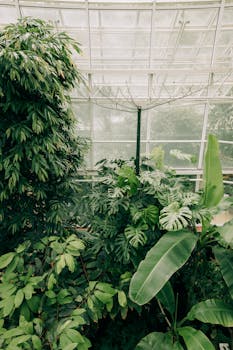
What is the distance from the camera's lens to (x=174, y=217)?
6.65ft

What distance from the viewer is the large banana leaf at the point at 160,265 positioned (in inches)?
72.1

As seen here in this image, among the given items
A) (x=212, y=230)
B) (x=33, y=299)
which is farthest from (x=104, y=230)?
(x=212, y=230)

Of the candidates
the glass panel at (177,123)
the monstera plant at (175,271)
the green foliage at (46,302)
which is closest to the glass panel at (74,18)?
the glass panel at (177,123)

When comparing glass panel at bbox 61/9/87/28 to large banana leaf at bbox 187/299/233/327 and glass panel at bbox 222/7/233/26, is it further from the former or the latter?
large banana leaf at bbox 187/299/233/327

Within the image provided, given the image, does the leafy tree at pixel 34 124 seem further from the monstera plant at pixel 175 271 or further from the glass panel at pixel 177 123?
the glass panel at pixel 177 123

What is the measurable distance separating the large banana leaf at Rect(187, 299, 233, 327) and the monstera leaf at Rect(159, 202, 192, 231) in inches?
31.9

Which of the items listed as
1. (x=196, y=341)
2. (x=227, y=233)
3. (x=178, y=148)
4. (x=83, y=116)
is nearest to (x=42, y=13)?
(x=83, y=116)

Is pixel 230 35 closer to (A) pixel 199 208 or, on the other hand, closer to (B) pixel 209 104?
(B) pixel 209 104

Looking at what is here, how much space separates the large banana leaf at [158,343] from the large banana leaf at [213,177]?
1.42 meters

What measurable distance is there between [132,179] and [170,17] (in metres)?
4.08

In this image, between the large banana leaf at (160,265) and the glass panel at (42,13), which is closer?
the large banana leaf at (160,265)

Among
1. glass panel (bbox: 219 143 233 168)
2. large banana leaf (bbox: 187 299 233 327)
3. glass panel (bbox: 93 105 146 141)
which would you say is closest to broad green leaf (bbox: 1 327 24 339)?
large banana leaf (bbox: 187 299 233 327)

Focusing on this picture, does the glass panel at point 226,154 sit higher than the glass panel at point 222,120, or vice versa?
the glass panel at point 222,120

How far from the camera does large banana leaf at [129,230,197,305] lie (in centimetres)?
183
